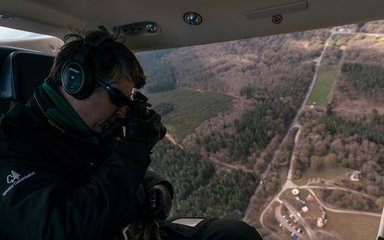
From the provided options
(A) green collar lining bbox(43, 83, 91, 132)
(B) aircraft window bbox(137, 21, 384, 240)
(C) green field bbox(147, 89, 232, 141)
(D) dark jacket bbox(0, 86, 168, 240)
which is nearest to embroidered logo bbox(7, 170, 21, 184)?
(D) dark jacket bbox(0, 86, 168, 240)

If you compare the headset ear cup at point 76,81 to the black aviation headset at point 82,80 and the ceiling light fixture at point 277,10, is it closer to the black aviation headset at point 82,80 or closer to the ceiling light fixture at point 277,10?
the black aviation headset at point 82,80

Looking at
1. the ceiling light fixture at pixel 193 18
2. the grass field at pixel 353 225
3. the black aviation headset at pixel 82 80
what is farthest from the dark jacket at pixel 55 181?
the grass field at pixel 353 225

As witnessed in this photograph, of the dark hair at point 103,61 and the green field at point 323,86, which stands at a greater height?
the dark hair at point 103,61

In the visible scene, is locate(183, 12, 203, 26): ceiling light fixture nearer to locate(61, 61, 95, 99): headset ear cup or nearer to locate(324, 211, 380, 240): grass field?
locate(61, 61, 95, 99): headset ear cup

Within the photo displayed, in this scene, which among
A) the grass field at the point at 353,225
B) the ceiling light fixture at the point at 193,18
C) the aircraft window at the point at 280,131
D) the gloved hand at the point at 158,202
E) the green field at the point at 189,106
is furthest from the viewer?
the green field at the point at 189,106

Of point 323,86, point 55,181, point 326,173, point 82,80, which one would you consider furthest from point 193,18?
point 323,86

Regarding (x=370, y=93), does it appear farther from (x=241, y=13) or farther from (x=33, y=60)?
(x=33, y=60)

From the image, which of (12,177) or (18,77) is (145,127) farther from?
(18,77)

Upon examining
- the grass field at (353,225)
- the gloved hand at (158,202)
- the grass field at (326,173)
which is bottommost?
the grass field at (353,225)
